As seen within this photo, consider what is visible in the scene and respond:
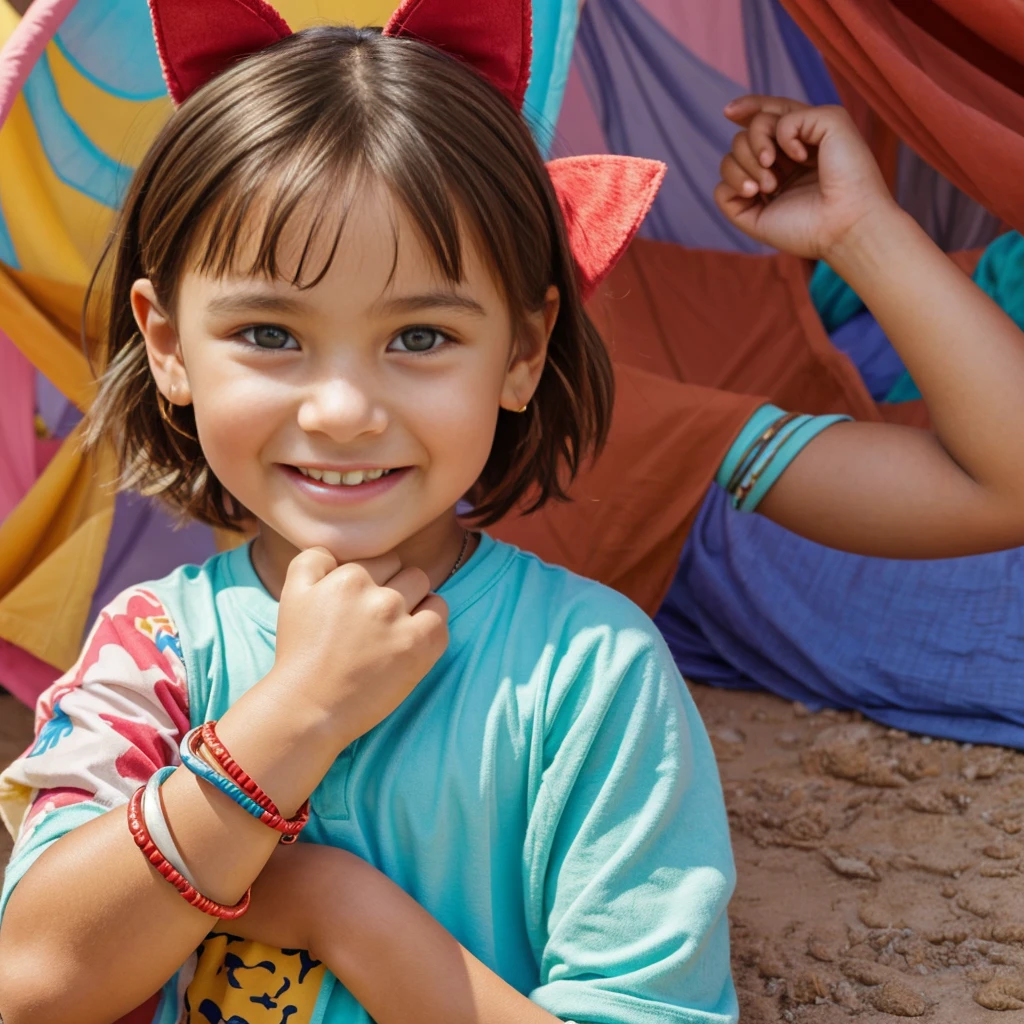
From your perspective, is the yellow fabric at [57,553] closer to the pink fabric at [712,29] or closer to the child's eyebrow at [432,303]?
the child's eyebrow at [432,303]

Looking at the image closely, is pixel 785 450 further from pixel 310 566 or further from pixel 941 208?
pixel 941 208

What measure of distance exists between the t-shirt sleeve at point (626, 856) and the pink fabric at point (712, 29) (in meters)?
1.74

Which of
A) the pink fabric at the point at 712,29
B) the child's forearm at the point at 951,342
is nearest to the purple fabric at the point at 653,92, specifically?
the pink fabric at the point at 712,29

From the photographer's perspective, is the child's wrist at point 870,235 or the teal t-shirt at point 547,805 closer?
the teal t-shirt at point 547,805

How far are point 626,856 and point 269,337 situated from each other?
524 mm

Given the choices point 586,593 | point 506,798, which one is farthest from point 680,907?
point 586,593

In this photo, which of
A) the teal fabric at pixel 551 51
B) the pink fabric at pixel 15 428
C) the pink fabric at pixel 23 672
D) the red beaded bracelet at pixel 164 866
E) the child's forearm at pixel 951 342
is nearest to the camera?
the red beaded bracelet at pixel 164 866

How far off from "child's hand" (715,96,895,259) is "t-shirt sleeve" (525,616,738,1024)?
63 cm

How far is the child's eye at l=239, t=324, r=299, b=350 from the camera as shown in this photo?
3.52ft

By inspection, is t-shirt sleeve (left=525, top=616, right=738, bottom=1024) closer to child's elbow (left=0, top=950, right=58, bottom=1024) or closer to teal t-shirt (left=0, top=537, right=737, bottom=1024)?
teal t-shirt (left=0, top=537, right=737, bottom=1024)

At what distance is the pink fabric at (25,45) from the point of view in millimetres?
1542

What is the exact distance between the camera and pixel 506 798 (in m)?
1.12

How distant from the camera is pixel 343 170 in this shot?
1030 millimetres

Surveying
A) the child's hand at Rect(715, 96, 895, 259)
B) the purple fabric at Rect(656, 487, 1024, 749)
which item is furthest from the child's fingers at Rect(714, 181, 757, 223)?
the purple fabric at Rect(656, 487, 1024, 749)
